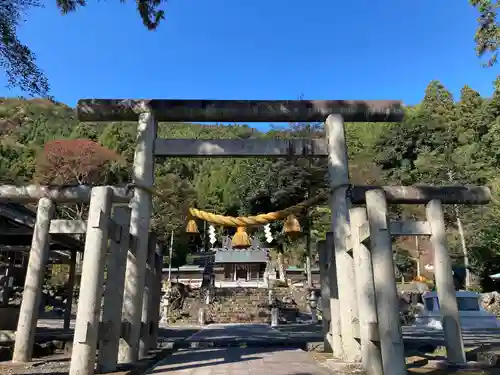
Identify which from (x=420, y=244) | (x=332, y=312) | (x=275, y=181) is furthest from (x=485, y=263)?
(x=332, y=312)

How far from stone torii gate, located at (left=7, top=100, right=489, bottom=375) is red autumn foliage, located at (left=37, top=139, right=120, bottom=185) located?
26.8 meters

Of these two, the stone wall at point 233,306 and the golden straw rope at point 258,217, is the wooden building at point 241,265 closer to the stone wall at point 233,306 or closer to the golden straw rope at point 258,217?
the stone wall at point 233,306

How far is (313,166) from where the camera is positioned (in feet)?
95.3

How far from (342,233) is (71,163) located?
3044cm

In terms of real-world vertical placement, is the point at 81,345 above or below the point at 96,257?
below

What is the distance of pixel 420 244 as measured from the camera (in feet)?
104

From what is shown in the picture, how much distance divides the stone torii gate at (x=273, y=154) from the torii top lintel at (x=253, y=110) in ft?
0.06

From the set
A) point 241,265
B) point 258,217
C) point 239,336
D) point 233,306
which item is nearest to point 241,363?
point 258,217

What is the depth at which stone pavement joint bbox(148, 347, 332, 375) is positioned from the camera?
5645 millimetres

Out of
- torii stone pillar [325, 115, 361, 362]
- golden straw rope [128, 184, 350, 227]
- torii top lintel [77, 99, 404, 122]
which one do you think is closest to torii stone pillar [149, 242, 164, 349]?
golden straw rope [128, 184, 350, 227]

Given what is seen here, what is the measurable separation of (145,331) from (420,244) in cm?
2924

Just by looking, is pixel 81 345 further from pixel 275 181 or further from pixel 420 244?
pixel 420 244

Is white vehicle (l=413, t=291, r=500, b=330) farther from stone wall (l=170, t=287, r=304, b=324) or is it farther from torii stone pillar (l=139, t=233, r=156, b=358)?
torii stone pillar (l=139, t=233, r=156, b=358)

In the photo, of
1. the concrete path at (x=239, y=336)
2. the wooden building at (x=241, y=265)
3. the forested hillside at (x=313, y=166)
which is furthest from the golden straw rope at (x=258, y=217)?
the wooden building at (x=241, y=265)
